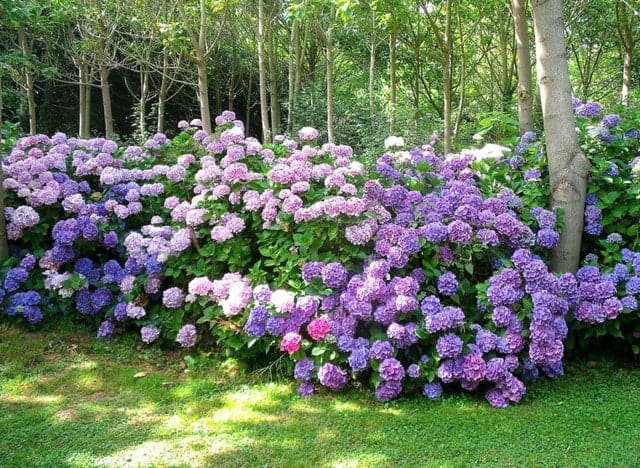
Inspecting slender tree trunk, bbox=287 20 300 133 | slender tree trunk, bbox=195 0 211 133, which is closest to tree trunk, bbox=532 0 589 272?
slender tree trunk, bbox=195 0 211 133

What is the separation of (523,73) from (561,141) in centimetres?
160

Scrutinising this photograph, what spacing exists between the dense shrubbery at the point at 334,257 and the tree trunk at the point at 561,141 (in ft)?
0.43

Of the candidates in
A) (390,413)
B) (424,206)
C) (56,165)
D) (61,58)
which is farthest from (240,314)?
(61,58)

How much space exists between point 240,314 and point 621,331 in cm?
250

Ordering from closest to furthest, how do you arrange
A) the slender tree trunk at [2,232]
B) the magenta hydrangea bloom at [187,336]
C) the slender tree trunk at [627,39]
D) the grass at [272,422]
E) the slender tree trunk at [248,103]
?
the grass at [272,422] → the magenta hydrangea bloom at [187,336] → the slender tree trunk at [2,232] → the slender tree trunk at [627,39] → the slender tree trunk at [248,103]

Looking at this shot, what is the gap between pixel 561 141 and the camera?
375 cm

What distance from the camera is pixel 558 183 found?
3.77 meters

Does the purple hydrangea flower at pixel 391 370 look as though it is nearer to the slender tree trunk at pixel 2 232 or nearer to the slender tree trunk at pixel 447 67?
the slender tree trunk at pixel 2 232

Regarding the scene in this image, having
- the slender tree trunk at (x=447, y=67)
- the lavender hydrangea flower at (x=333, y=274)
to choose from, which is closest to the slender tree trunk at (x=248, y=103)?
the slender tree trunk at (x=447, y=67)

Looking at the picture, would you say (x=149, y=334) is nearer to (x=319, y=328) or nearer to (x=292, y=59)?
(x=319, y=328)

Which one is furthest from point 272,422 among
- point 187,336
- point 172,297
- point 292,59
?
point 292,59

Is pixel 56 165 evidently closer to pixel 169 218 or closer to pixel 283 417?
pixel 169 218

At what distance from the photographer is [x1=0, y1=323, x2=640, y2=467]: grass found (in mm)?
2616

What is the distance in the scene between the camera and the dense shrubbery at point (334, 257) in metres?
3.14
